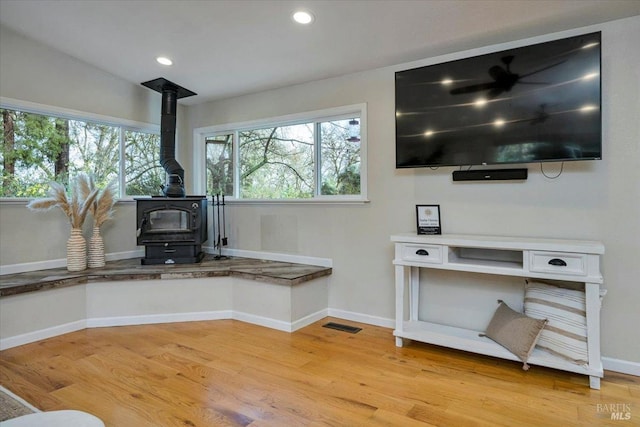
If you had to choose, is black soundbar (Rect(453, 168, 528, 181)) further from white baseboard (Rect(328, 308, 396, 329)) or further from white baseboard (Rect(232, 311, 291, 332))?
white baseboard (Rect(232, 311, 291, 332))

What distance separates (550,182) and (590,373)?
1236 millimetres

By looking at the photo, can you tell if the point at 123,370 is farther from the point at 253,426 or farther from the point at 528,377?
the point at 528,377

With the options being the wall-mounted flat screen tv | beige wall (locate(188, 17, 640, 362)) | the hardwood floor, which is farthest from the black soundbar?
the hardwood floor

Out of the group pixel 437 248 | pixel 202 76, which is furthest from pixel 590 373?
pixel 202 76

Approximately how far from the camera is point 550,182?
2652 mm

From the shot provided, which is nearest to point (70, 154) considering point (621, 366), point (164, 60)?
point (164, 60)

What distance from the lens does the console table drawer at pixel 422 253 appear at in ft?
8.86

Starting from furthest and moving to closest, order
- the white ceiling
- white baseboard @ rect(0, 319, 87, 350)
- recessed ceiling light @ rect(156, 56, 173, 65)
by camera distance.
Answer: recessed ceiling light @ rect(156, 56, 173, 65), white baseboard @ rect(0, 319, 87, 350), the white ceiling

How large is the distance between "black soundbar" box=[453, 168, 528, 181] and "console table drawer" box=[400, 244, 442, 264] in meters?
0.64

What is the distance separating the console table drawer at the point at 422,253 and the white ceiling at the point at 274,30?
1550mm

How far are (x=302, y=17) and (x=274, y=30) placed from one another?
305 millimetres

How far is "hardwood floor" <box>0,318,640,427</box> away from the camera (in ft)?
6.50

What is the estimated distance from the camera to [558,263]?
2314mm

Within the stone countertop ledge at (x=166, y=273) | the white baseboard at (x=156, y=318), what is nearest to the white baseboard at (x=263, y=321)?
the white baseboard at (x=156, y=318)
